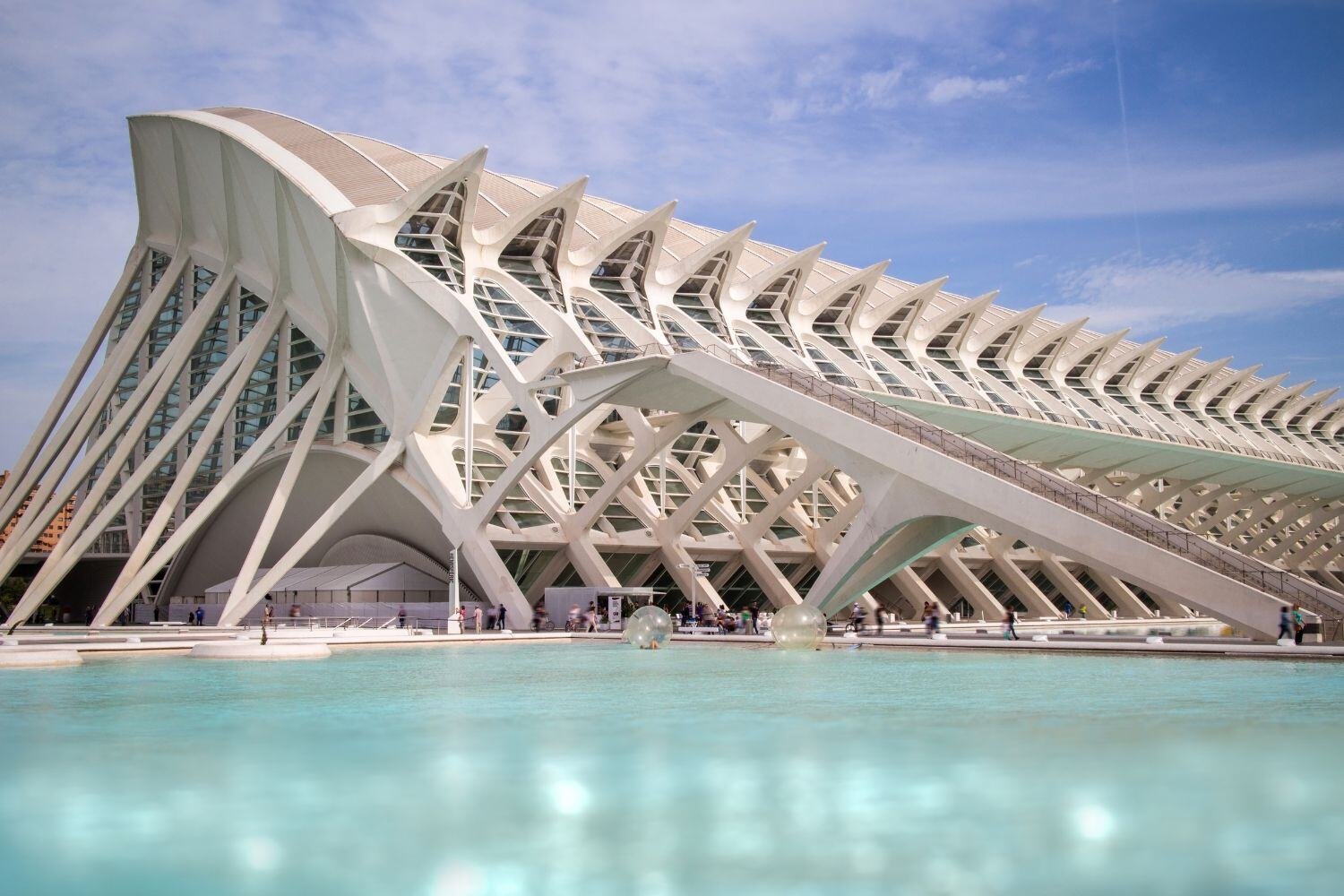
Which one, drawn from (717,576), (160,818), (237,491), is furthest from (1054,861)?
(237,491)

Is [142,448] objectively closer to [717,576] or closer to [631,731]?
[717,576]

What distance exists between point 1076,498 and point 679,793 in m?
19.3

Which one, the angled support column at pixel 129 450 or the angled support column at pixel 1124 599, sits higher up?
the angled support column at pixel 129 450

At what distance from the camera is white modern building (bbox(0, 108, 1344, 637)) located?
102 feet

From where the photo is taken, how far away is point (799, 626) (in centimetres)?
2353

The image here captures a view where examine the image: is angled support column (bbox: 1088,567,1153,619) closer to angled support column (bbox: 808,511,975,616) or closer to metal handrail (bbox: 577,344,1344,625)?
angled support column (bbox: 808,511,975,616)

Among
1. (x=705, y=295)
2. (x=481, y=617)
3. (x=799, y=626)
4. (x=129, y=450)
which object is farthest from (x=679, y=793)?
(x=705, y=295)

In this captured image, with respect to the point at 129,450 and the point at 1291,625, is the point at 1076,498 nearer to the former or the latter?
the point at 1291,625

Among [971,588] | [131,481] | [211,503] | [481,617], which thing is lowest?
[481,617]

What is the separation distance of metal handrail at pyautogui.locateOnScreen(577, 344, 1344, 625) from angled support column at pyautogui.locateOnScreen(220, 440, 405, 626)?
955 cm

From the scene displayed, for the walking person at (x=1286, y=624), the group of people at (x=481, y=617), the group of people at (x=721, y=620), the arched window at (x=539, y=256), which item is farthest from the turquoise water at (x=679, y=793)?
the arched window at (x=539, y=256)

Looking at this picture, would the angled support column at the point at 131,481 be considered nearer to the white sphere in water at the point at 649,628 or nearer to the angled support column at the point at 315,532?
the angled support column at the point at 315,532

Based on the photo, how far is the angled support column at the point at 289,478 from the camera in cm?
3731

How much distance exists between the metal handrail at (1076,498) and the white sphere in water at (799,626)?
5473mm
